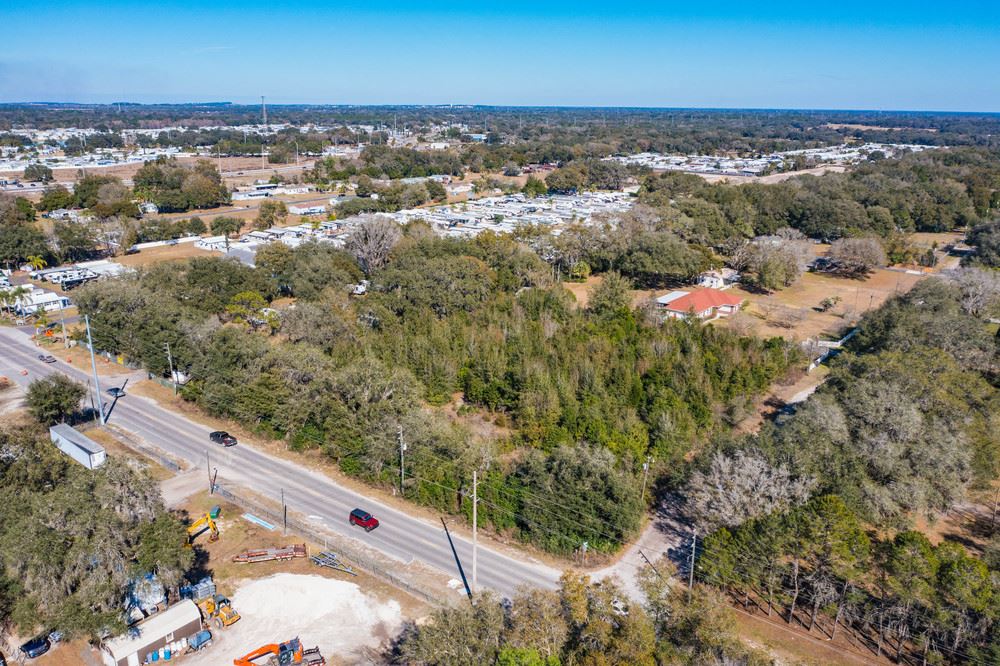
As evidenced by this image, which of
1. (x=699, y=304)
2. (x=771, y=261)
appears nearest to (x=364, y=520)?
(x=699, y=304)

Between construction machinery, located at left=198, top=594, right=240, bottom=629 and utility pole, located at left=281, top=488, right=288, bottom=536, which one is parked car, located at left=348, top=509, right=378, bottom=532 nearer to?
utility pole, located at left=281, top=488, right=288, bottom=536

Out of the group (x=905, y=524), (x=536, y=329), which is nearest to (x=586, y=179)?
(x=536, y=329)

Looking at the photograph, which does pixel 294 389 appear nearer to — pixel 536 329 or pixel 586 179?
pixel 536 329

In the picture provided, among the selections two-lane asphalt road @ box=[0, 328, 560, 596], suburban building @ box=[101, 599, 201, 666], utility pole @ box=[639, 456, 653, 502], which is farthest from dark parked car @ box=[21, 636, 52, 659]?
utility pole @ box=[639, 456, 653, 502]

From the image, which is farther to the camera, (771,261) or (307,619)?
(771,261)

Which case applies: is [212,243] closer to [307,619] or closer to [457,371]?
[457,371]

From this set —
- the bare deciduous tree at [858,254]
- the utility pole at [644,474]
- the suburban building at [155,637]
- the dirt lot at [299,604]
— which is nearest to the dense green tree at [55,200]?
the dirt lot at [299,604]
